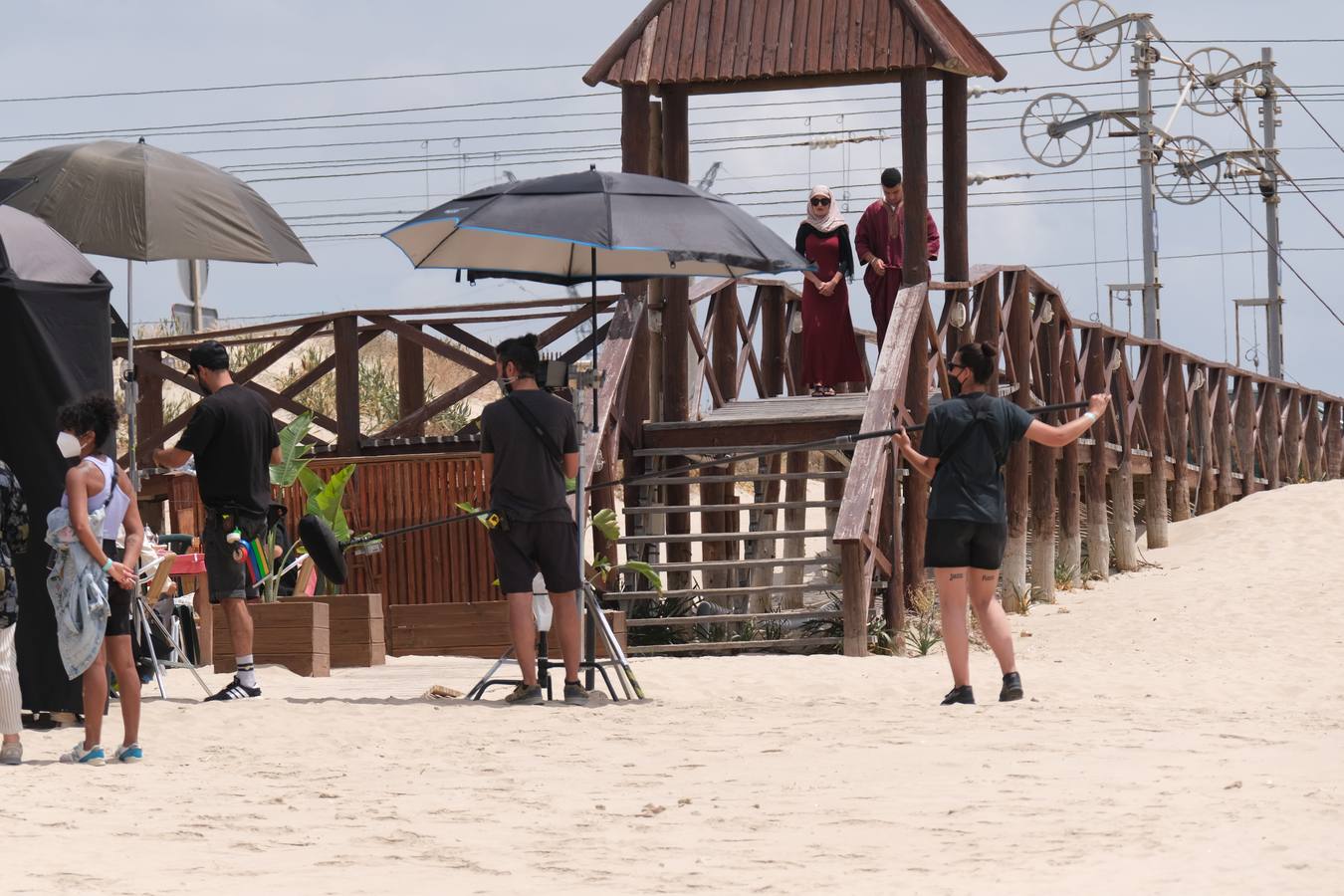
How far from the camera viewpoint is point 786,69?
1345 cm

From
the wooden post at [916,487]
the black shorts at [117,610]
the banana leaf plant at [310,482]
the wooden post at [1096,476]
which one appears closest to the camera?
the black shorts at [117,610]

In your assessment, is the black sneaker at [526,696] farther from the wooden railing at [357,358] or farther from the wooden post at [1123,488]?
the wooden post at [1123,488]

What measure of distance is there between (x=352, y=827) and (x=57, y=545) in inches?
75.3

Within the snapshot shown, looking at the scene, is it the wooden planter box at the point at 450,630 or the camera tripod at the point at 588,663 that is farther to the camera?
the wooden planter box at the point at 450,630

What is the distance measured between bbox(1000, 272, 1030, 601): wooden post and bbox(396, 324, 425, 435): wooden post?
15.1 ft

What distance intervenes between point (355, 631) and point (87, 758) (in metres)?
3.63

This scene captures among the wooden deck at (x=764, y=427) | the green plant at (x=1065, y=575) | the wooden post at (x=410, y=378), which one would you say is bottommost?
the green plant at (x=1065, y=575)

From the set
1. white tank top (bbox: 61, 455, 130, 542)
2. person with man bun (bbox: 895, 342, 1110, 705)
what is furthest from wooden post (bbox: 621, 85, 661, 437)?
white tank top (bbox: 61, 455, 130, 542)

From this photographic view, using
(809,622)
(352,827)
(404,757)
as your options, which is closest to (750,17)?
(809,622)

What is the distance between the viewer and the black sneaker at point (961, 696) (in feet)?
30.0

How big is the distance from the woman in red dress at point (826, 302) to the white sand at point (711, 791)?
166 inches

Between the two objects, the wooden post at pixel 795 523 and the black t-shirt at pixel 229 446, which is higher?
the black t-shirt at pixel 229 446

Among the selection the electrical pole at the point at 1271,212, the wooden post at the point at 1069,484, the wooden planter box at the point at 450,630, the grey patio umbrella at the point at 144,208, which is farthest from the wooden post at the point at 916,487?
the electrical pole at the point at 1271,212

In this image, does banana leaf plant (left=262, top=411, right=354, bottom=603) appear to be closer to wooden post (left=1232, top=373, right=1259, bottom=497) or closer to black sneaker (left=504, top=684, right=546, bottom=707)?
black sneaker (left=504, top=684, right=546, bottom=707)
